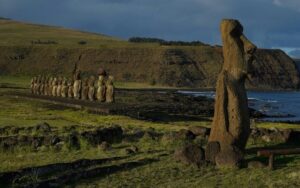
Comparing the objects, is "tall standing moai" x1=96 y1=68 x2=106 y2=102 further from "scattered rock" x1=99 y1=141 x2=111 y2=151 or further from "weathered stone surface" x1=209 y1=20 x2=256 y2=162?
"weathered stone surface" x1=209 y1=20 x2=256 y2=162

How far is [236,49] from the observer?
19125 mm

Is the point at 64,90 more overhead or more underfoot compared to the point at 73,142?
more overhead

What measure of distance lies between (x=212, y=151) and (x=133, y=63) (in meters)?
157

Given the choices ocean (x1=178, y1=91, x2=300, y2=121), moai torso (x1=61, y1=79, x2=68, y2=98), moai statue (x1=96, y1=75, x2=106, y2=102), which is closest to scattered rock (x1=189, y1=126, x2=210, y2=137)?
moai statue (x1=96, y1=75, x2=106, y2=102)

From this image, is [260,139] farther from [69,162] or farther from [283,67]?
[283,67]

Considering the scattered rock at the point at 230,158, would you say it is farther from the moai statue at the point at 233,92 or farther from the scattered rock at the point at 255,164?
the moai statue at the point at 233,92

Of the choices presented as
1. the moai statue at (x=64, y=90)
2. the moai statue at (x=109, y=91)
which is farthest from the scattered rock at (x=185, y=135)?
the moai statue at (x=64, y=90)

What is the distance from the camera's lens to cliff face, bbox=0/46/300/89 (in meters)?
164

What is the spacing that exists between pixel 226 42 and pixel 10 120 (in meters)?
20.0

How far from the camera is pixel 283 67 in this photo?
200m

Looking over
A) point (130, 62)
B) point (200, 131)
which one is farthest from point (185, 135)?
point (130, 62)

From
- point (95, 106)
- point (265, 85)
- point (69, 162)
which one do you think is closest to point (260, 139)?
point (69, 162)

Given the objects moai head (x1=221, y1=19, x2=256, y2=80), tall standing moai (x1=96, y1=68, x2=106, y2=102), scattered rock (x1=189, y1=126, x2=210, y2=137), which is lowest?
scattered rock (x1=189, y1=126, x2=210, y2=137)

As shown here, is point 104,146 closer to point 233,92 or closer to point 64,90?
point 233,92
